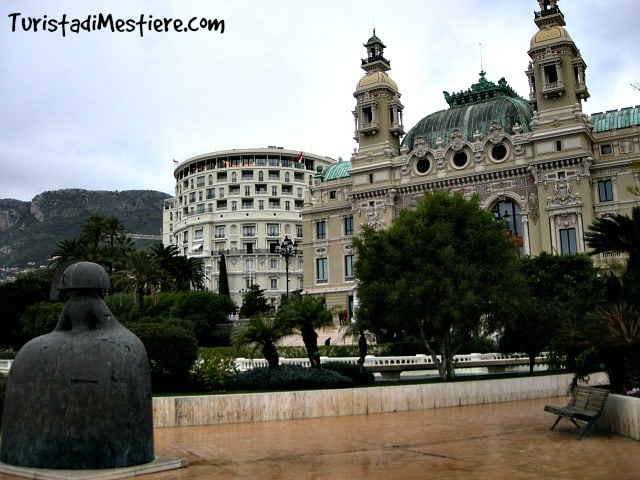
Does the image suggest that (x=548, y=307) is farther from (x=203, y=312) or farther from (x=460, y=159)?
(x=460, y=159)

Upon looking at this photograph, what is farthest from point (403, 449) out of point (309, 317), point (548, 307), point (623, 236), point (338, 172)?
point (338, 172)

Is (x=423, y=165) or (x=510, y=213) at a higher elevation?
(x=423, y=165)

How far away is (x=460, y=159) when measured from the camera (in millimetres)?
65000

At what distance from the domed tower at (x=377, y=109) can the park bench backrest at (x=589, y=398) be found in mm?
56499

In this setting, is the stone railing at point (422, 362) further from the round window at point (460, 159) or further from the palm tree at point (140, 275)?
the round window at point (460, 159)

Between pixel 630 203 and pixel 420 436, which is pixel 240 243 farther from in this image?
pixel 420 436

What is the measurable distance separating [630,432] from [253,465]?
7277mm

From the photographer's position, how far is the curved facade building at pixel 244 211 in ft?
333

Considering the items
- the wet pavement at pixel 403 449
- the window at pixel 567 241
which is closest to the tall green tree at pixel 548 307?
the wet pavement at pixel 403 449

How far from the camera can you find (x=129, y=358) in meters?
10.1

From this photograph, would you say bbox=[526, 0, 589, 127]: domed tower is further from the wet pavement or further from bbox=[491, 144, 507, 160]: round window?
the wet pavement

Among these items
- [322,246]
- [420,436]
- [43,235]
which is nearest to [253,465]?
[420,436]

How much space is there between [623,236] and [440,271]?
787cm


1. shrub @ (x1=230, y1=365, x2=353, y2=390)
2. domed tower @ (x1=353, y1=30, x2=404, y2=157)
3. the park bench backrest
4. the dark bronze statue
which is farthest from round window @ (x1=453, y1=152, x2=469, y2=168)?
the dark bronze statue
